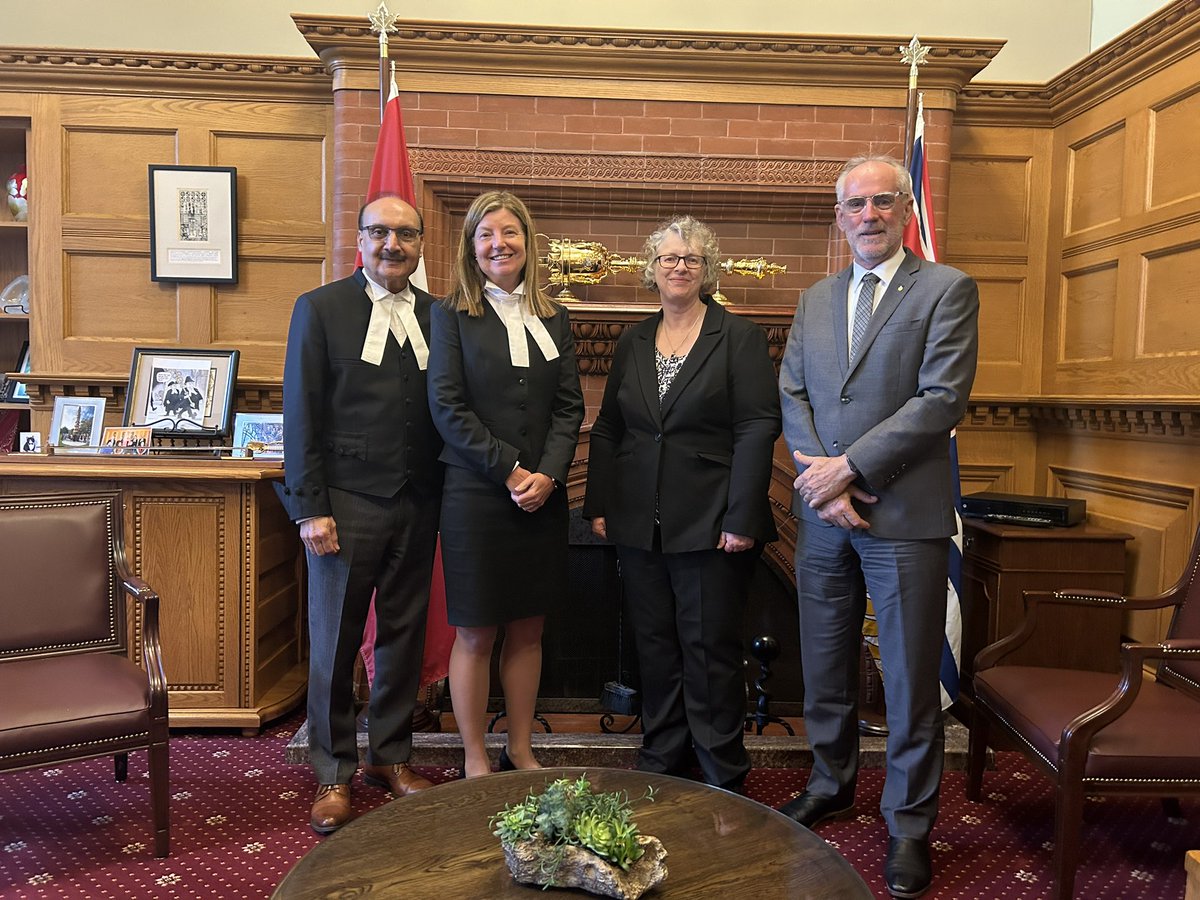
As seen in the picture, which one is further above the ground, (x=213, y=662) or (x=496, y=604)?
(x=496, y=604)

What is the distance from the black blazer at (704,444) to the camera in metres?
2.41

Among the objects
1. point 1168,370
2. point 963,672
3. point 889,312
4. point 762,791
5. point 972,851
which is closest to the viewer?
point 889,312

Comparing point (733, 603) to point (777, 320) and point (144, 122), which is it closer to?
point (777, 320)

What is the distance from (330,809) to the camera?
2.39 meters

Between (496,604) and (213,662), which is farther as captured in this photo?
(213,662)

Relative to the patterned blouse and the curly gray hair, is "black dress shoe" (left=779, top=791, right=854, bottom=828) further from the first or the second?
the curly gray hair

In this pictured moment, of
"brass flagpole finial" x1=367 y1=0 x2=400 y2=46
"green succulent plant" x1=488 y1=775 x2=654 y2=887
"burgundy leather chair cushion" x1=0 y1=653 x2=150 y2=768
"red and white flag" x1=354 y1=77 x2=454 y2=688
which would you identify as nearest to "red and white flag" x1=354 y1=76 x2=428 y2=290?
"red and white flag" x1=354 y1=77 x2=454 y2=688

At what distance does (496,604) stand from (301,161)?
240cm

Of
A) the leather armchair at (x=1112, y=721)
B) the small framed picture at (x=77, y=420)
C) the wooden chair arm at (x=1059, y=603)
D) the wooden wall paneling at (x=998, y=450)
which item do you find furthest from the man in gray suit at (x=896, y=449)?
the small framed picture at (x=77, y=420)

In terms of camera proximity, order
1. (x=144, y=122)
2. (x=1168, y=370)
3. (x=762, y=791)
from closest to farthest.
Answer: (x=762, y=791) → (x=1168, y=370) → (x=144, y=122)

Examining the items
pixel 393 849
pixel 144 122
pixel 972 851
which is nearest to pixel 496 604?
pixel 393 849

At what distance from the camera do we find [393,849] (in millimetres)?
1475

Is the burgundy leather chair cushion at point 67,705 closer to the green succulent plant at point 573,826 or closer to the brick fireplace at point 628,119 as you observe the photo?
the green succulent plant at point 573,826

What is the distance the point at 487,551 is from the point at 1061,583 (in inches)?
80.8
